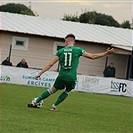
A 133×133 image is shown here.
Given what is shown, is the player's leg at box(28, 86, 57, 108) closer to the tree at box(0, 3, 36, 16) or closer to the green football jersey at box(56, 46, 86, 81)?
the green football jersey at box(56, 46, 86, 81)

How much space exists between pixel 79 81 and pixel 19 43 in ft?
28.0

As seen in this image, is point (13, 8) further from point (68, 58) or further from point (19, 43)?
point (68, 58)

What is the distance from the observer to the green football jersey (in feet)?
41.4

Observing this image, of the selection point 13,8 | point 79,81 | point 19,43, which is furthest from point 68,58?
point 13,8

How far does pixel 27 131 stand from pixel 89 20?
Result: 6468 centimetres

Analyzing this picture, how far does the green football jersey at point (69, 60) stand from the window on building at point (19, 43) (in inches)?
880

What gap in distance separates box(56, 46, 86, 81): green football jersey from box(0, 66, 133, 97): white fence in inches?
573

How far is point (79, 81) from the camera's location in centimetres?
2761

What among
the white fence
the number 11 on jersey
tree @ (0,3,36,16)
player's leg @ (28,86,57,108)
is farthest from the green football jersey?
tree @ (0,3,36,16)

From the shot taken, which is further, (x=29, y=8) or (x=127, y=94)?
(x=29, y=8)

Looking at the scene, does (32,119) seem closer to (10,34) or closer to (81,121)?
(81,121)

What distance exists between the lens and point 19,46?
34906 millimetres

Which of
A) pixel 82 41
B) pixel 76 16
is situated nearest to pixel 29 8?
pixel 76 16

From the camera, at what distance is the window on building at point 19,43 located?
1374 inches
